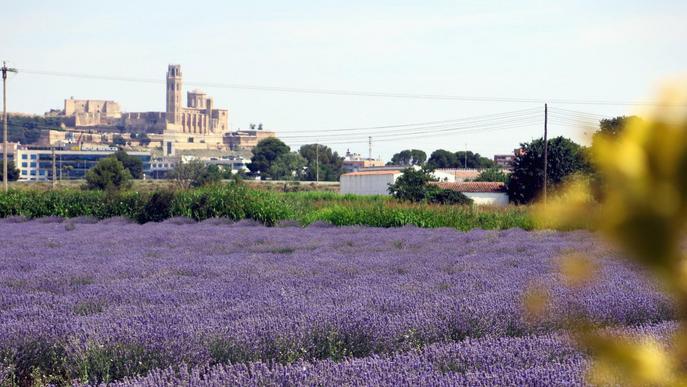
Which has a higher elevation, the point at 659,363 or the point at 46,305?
the point at 659,363

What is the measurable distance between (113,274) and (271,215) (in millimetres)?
15181

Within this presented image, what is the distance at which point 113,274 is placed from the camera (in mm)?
7664

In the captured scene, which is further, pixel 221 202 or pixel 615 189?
pixel 221 202

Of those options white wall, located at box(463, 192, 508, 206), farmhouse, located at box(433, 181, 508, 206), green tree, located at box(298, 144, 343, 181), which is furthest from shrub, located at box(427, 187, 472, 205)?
green tree, located at box(298, 144, 343, 181)

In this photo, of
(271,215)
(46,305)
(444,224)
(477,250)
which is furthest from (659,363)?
(271,215)

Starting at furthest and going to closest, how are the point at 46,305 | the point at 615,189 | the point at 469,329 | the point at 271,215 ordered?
the point at 271,215
the point at 46,305
the point at 469,329
the point at 615,189

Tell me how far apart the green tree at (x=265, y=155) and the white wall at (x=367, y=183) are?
45.4 metres

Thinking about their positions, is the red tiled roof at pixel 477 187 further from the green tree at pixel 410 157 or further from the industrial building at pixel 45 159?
the industrial building at pixel 45 159

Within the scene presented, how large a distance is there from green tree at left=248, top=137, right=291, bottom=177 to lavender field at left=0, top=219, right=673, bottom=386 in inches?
3769

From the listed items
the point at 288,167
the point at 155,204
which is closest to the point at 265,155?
the point at 288,167

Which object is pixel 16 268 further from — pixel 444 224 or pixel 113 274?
pixel 444 224

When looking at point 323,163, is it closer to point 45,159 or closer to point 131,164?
point 131,164

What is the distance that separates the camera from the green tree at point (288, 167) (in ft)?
Answer: 319

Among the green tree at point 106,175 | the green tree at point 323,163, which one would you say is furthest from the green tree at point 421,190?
the green tree at point 323,163
